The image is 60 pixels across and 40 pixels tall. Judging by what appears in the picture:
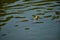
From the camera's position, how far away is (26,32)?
12.6 ft

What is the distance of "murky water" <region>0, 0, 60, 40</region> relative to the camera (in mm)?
3715

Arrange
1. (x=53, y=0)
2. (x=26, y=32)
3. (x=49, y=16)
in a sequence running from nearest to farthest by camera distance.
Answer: (x=26, y=32) → (x=49, y=16) → (x=53, y=0)

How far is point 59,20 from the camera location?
4.25 m

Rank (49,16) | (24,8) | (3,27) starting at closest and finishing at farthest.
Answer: (3,27) → (49,16) → (24,8)

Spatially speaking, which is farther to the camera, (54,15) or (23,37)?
(54,15)

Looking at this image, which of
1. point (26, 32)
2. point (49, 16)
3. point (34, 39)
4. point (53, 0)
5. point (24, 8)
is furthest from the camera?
point (53, 0)

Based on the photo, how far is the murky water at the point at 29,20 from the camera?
3715mm

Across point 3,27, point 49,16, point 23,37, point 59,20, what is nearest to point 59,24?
point 59,20

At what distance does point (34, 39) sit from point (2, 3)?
8.80 ft

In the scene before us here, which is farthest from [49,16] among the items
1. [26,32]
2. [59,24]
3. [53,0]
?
[53,0]

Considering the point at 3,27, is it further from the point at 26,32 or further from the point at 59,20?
the point at 59,20

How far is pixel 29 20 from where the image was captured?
172 inches

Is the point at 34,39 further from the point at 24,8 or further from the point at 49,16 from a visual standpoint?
the point at 24,8

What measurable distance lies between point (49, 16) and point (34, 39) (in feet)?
3.78
